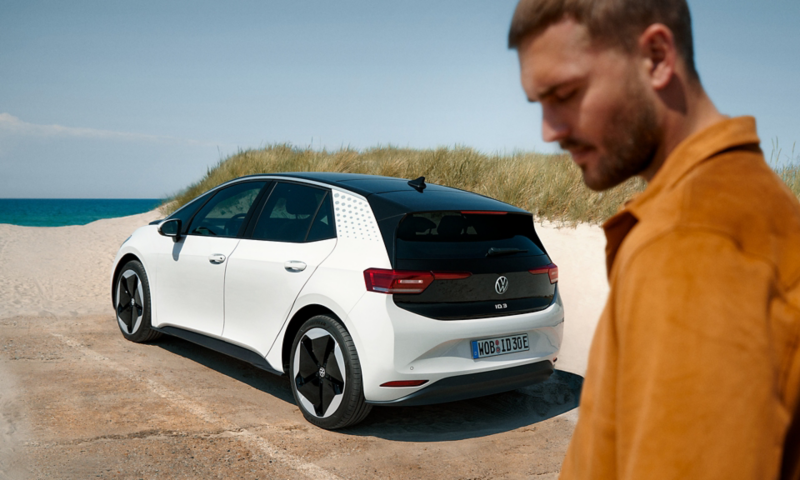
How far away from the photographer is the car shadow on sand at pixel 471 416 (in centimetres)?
457

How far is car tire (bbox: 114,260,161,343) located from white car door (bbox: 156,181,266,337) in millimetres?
308

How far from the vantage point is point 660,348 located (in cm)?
80

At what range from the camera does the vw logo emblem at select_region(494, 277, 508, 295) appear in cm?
443

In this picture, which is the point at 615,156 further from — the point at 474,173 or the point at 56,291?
the point at 474,173

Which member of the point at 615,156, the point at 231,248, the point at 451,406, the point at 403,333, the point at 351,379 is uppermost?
the point at 615,156

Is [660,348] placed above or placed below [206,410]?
above

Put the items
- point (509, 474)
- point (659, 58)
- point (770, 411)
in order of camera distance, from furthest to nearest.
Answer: point (509, 474)
point (659, 58)
point (770, 411)

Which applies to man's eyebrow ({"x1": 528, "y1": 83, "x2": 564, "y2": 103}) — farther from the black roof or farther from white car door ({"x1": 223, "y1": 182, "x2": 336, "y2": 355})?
white car door ({"x1": 223, "y1": 182, "x2": 336, "y2": 355})

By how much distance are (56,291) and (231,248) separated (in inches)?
235

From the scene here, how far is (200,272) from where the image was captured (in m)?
5.57

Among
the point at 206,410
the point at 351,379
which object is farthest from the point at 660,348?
the point at 206,410

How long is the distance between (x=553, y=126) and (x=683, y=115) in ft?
0.73

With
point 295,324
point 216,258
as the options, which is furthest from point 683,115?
point 216,258

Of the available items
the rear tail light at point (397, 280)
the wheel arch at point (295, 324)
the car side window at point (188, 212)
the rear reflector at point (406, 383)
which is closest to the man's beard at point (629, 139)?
the rear tail light at point (397, 280)
